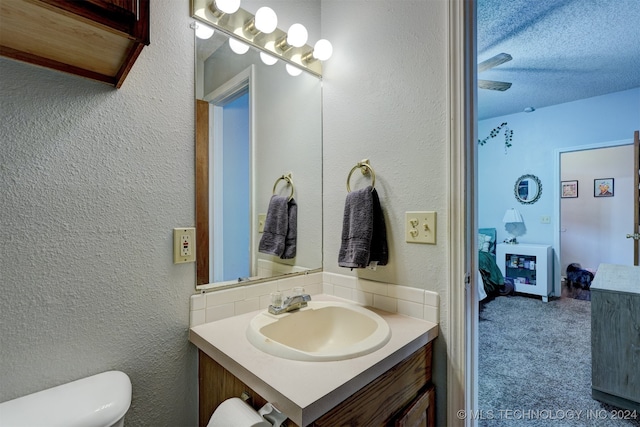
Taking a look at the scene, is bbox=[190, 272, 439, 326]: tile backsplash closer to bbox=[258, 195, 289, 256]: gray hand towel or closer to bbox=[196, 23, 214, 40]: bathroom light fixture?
bbox=[258, 195, 289, 256]: gray hand towel

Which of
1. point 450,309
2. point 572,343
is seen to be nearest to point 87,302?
point 450,309

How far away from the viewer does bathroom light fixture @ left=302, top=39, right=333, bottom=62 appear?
131 cm

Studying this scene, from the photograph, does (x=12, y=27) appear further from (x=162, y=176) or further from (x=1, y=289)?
(x=1, y=289)

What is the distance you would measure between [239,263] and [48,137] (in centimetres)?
68

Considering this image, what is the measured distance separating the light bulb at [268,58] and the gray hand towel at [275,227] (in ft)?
1.89

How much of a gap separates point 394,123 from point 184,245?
2.85ft

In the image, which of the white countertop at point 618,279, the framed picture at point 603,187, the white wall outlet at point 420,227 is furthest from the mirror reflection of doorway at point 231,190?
the framed picture at point 603,187

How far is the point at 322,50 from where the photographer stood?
1312 mm

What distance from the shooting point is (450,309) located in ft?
3.25

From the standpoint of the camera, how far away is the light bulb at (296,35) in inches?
48.3

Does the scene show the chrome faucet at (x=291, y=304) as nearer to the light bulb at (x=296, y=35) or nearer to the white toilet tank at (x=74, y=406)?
the white toilet tank at (x=74, y=406)

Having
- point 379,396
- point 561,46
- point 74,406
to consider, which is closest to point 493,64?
point 561,46

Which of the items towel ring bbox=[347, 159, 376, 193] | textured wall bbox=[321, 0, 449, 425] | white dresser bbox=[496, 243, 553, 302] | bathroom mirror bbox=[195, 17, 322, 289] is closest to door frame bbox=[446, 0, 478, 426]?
textured wall bbox=[321, 0, 449, 425]

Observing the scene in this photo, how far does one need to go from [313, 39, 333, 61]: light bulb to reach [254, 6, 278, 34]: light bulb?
232mm
